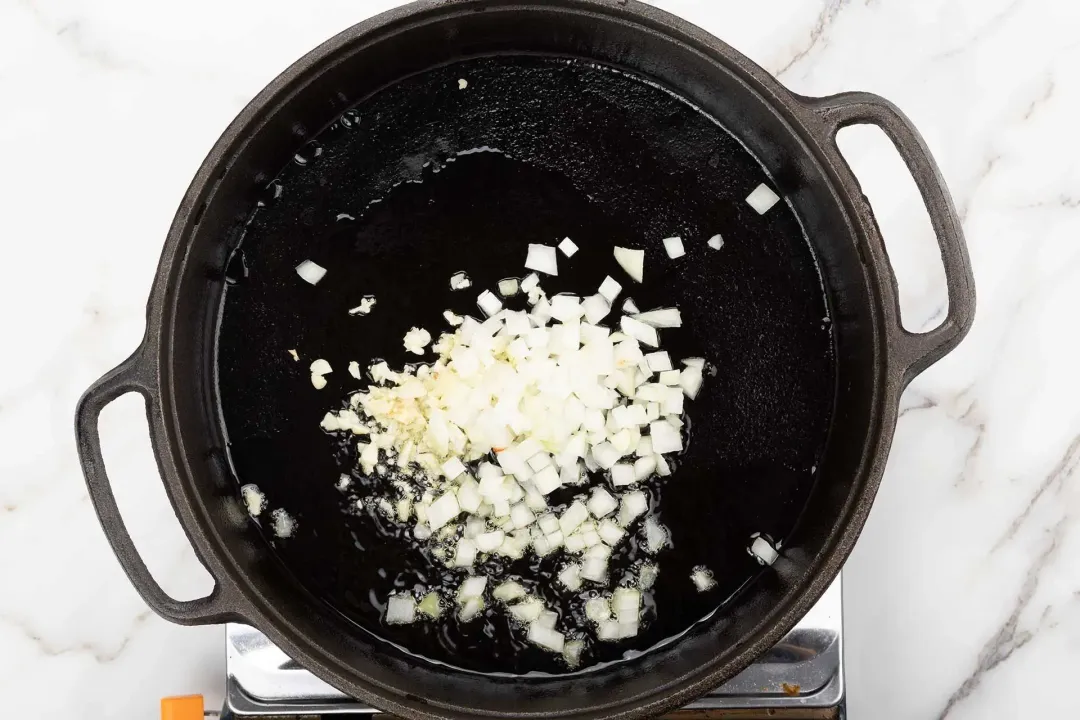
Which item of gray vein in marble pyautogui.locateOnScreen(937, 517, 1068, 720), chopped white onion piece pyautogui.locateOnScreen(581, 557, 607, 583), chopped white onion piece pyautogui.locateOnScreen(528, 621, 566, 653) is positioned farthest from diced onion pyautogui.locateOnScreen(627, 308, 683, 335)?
gray vein in marble pyautogui.locateOnScreen(937, 517, 1068, 720)

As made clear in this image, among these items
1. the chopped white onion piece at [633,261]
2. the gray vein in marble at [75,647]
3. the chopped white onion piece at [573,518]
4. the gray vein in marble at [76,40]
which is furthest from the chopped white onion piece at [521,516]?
the gray vein in marble at [76,40]

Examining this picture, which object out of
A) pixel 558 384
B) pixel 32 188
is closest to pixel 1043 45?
pixel 558 384

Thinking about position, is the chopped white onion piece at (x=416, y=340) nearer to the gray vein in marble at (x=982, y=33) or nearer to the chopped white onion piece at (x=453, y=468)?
the chopped white onion piece at (x=453, y=468)

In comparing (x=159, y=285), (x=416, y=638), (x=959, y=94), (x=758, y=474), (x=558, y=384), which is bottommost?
(x=416, y=638)

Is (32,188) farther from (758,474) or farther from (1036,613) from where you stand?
(1036,613)

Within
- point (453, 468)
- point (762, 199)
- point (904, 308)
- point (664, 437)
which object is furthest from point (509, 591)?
point (904, 308)

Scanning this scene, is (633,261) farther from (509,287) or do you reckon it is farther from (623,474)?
(623,474)
